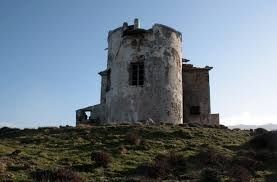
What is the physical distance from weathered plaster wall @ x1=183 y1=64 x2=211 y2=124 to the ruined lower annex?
2928 millimetres

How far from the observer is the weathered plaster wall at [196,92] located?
38594 millimetres

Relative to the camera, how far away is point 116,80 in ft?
114

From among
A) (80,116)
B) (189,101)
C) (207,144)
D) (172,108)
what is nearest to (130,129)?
(207,144)

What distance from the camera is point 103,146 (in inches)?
929

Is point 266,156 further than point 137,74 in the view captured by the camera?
No

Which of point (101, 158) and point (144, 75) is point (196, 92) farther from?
point (101, 158)

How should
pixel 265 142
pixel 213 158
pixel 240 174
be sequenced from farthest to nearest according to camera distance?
1. pixel 265 142
2. pixel 213 158
3. pixel 240 174

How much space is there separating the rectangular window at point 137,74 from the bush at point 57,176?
17.2 m

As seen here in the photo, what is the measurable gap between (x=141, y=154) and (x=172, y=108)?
1177 centimetres

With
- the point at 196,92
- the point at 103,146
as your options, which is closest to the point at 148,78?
the point at 196,92

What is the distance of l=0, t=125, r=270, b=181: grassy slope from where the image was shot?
1898cm

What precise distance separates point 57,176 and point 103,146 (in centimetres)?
663

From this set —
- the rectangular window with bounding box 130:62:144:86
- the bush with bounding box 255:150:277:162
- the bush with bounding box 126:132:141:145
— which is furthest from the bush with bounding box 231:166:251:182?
the rectangular window with bounding box 130:62:144:86

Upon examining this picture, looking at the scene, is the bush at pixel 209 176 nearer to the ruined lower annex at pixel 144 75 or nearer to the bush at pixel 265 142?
the bush at pixel 265 142
